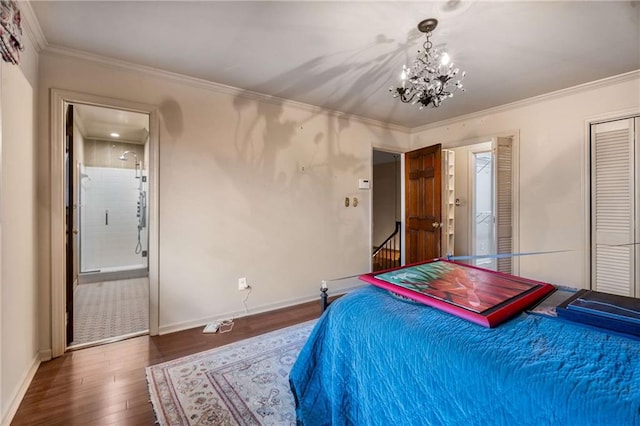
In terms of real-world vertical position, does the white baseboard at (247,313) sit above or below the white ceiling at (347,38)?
below

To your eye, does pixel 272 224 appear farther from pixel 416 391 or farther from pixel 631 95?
pixel 631 95

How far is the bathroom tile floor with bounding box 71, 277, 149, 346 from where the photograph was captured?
2834 mm

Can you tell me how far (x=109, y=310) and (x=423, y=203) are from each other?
171 inches

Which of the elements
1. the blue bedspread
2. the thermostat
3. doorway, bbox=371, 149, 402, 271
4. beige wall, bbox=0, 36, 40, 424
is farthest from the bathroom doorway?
doorway, bbox=371, 149, 402, 271

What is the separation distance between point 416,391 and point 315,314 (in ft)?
7.80

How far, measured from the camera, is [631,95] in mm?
2764

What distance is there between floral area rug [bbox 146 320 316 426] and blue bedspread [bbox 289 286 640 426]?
493 millimetres

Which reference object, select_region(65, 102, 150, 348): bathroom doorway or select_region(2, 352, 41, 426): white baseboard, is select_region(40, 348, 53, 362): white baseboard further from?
select_region(65, 102, 150, 348): bathroom doorway

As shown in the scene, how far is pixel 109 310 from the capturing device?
11.2ft

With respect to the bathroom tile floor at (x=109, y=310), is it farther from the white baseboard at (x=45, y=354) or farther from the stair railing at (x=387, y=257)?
the stair railing at (x=387, y=257)

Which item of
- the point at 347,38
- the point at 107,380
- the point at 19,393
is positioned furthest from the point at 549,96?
the point at 19,393

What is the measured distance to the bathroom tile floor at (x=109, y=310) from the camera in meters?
2.83

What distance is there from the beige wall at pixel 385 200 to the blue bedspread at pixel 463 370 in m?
6.12

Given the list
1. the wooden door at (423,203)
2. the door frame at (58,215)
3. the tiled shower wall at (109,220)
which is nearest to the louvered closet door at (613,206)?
the wooden door at (423,203)
